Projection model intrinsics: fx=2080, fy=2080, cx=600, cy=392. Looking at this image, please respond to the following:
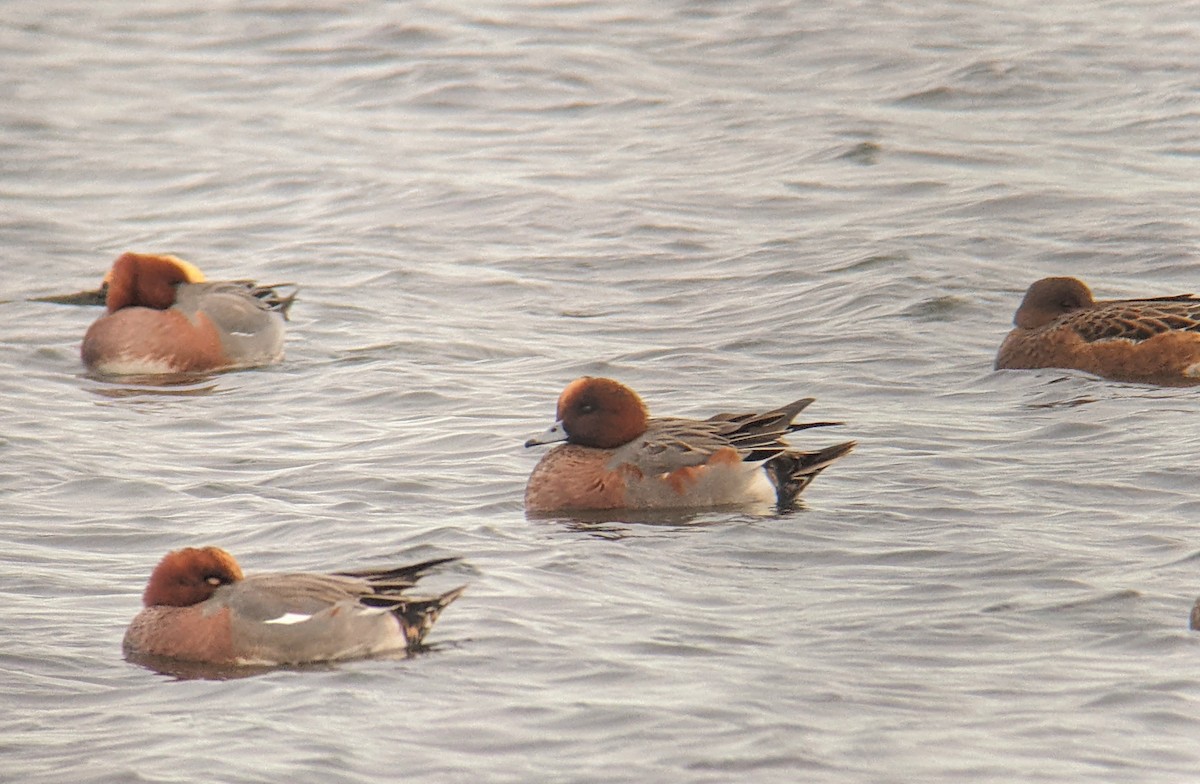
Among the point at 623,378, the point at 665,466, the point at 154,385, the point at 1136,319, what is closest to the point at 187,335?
the point at 154,385

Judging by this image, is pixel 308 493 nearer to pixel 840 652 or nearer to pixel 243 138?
pixel 840 652

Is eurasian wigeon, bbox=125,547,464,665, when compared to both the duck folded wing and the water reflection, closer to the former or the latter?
the water reflection

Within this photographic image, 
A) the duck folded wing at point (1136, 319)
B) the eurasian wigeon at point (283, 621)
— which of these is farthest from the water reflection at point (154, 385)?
the duck folded wing at point (1136, 319)

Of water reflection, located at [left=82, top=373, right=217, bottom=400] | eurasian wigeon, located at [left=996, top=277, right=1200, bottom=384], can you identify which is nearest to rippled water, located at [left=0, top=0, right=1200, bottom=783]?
water reflection, located at [left=82, top=373, right=217, bottom=400]

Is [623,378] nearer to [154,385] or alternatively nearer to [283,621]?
[154,385]

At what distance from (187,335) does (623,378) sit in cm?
292

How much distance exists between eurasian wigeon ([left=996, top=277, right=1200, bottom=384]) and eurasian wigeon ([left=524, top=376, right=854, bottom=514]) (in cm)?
276

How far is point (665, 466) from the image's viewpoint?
976 cm

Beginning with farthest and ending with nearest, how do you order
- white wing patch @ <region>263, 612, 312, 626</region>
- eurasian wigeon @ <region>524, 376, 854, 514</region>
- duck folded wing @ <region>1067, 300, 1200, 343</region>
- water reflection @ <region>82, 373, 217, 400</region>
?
water reflection @ <region>82, 373, 217, 400</region> → duck folded wing @ <region>1067, 300, 1200, 343</region> → eurasian wigeon @ <region>524, 376, 854, 514</region> → white wing patch @ <region>263, 612, 312, 626</region>

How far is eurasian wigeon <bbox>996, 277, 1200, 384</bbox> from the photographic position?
1188cm

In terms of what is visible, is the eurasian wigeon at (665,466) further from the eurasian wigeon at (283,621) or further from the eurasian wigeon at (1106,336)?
the eurasian wigeon at (1106,336)

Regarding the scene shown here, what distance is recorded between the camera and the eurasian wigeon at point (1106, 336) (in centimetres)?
1188

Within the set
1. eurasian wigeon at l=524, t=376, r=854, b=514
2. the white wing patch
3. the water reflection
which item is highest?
the white wing patch

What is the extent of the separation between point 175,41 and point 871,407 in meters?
16.5
